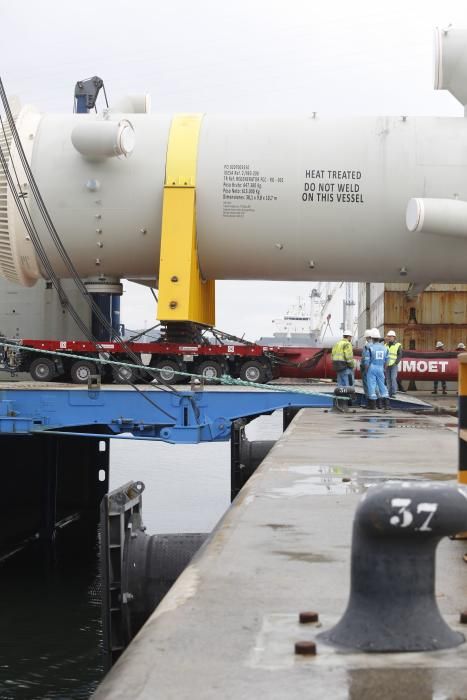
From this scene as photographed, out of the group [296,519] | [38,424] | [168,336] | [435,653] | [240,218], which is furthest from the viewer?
[168,336]

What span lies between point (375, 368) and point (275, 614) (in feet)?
40.3

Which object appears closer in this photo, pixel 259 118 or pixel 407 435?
pixel 407 435

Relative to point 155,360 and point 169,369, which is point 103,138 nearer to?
point 155,360

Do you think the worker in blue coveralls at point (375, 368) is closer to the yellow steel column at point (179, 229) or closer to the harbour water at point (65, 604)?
the yellow steel column at point (179, 229)

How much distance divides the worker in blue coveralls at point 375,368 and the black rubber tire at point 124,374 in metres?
4.11

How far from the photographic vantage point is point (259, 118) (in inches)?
662

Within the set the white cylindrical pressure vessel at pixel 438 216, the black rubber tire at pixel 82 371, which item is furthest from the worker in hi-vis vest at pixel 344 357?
the black rubber tire at pixel 82 371

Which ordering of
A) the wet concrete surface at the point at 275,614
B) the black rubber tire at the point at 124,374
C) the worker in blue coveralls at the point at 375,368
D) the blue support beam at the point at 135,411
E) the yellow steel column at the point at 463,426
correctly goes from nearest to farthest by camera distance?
the wet concrete surface at the point at 275,614 → the yellow steel column at the point at 463,426 → the blue support beam at the point at 135,411 → the worker in blue coveralls at the point at 375,368 → the black rubber tire at the point at 124,374

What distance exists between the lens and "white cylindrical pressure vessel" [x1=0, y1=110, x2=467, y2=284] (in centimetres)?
1614

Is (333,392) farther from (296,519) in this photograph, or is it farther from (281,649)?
(281,649)

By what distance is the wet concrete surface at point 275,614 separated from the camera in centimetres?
272

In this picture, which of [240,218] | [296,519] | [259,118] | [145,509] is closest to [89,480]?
[145,509]

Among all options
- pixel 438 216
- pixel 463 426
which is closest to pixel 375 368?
pixel 438 216

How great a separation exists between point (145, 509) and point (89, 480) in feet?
8.93
